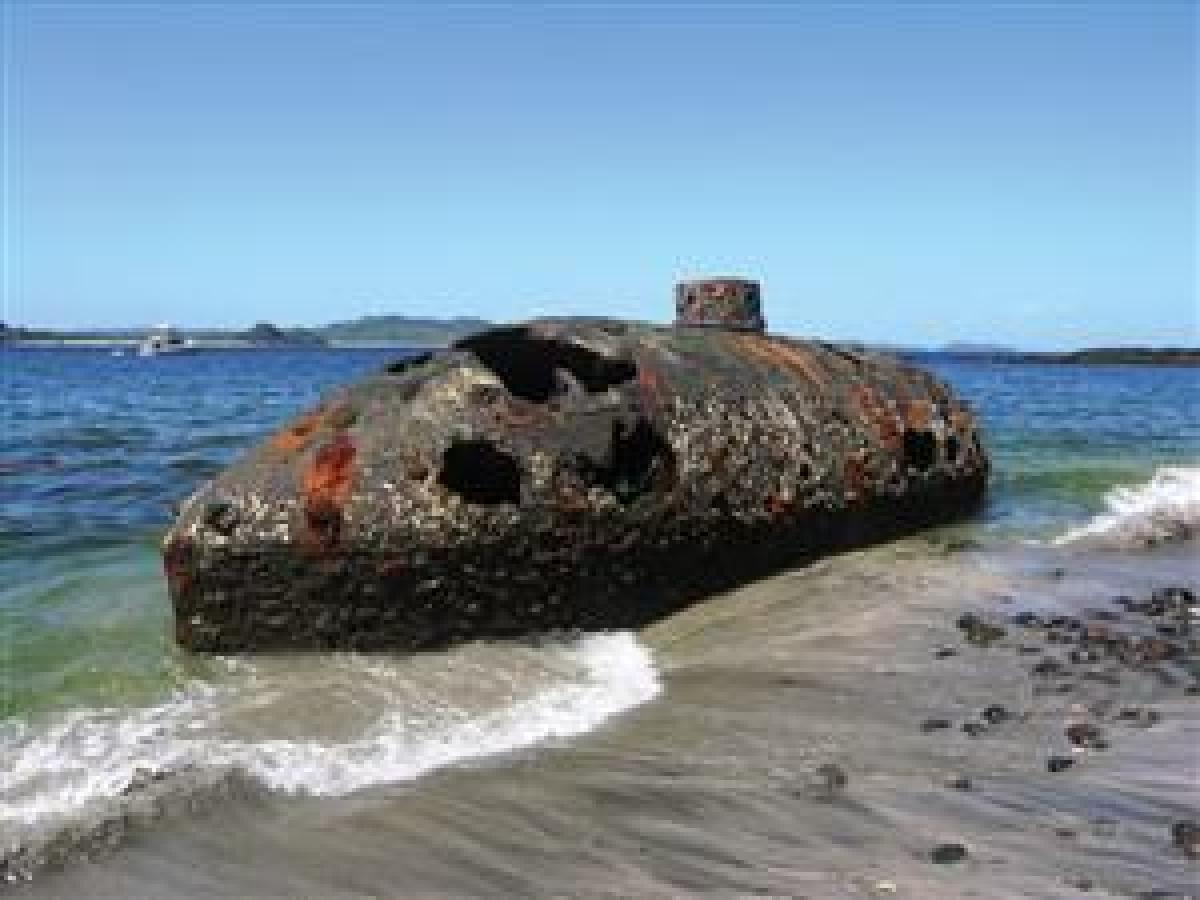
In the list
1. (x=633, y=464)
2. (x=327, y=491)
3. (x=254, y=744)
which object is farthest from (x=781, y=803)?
(x=633, y=464)

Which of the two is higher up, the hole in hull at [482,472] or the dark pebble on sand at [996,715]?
the hole in hull at [482,472]

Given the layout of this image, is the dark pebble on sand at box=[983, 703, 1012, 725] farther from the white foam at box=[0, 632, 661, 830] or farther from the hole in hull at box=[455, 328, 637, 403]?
the hole in hull at box=[455, 328, 637, 403]

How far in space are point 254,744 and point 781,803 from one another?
2156mm

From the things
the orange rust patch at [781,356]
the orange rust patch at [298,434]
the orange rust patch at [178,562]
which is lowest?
the orange rust patch at [178,562]

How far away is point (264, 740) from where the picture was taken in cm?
628

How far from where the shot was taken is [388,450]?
8.00 m

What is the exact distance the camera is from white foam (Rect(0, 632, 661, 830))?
5672 mm

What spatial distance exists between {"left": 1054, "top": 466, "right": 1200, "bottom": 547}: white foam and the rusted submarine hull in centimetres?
282

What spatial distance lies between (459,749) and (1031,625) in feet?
12.1

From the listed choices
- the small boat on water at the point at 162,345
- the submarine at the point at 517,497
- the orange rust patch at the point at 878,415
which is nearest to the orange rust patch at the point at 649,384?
the submarine at the point at 517,497

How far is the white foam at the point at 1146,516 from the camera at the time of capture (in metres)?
12.0

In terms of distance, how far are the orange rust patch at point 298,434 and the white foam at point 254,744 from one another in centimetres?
144

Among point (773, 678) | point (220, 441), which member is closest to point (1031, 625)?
point (773, 678)

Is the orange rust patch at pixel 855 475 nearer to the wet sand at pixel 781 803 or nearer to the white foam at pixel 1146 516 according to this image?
the white foam at pixel 1146 516
